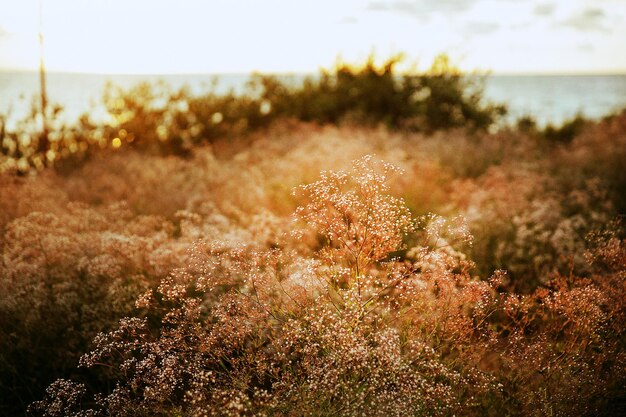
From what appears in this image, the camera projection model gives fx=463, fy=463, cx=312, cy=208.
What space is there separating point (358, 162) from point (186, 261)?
2.40m

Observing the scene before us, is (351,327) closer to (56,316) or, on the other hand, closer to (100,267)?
(100,267)

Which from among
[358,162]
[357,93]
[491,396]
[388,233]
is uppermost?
[357,93]

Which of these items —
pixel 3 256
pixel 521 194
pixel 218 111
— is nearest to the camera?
pixel 3 256

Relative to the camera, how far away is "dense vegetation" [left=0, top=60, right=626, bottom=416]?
363cm

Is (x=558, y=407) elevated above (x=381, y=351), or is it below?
below

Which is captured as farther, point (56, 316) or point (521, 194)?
point (521, 194)

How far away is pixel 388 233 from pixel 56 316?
3.96m

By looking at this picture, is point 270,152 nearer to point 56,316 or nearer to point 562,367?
point 56,316

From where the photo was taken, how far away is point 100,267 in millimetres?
5152

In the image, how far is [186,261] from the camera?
17.7 feet

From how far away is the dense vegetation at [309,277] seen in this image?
3635 mm

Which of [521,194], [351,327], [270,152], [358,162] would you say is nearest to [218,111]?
[270,152]

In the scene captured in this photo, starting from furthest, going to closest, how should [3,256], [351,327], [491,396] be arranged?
[3,256]
[491,396]
[351,327]

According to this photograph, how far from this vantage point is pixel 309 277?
3.95 meters
